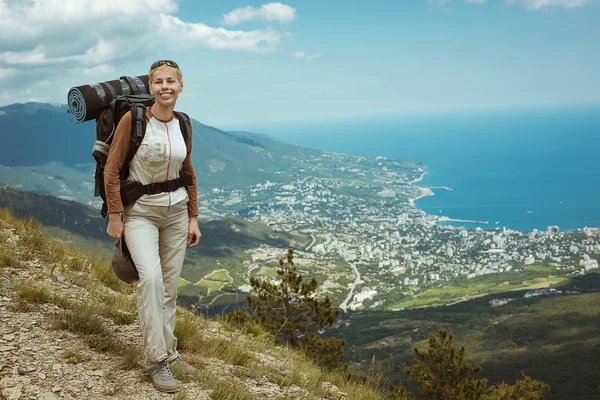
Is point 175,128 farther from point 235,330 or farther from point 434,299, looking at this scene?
point 434,299

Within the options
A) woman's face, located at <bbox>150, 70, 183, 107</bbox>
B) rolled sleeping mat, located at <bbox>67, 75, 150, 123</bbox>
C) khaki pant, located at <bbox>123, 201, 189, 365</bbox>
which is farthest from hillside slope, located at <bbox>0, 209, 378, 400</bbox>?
woman's face, located at <bbox>150, 70, 183, 107</bbox>

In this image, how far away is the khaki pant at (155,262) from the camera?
3119 mm

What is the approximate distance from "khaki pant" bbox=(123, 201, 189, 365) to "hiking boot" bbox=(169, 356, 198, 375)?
0.83ft

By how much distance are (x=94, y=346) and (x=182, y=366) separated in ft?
2.49

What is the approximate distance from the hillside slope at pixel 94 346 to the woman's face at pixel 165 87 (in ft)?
6.73

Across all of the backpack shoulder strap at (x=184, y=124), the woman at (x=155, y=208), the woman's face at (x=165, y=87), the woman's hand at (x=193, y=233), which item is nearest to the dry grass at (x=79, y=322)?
the woman at (x=155, y=208)

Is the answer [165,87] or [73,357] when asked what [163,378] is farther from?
[165,87]

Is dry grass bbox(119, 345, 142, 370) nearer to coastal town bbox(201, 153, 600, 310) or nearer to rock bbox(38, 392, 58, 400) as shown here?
rock bbox(38, 392, 58, 400)

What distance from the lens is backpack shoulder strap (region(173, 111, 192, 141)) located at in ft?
11.3

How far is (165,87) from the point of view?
3.17 meters

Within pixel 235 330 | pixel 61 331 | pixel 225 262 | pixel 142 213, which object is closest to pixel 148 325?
pixel 142 213

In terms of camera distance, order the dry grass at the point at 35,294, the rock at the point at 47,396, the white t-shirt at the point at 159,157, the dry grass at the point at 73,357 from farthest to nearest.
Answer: the dry grass at the point at 35,294, the dry grass at the point at 73,357, the white t-shirt at the point at 159,157, the rock at the point at 47,396

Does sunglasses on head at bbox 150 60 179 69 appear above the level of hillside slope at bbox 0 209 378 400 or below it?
above

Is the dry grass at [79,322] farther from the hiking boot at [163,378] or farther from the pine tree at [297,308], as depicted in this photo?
the pine tree at [297,308]
